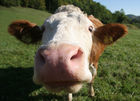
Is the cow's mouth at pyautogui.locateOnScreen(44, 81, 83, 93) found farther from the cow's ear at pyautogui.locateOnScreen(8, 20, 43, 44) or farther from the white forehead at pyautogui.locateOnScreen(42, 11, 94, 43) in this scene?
the cow's ear at pyautogui.locateOnScreen(8, 20, 43, 44)

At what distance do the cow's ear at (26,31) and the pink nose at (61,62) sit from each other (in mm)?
1682

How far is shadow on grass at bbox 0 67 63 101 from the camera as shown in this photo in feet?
12.5

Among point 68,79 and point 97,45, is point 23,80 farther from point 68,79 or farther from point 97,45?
point 68,79

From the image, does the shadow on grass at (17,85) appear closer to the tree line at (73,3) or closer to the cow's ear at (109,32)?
the cow's ear at (109,32)

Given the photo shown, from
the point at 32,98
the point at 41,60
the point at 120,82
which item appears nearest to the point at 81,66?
the point at 41,60

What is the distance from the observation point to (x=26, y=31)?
336 centimetres

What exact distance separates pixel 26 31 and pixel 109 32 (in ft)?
5.95

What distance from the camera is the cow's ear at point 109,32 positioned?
3128 mm

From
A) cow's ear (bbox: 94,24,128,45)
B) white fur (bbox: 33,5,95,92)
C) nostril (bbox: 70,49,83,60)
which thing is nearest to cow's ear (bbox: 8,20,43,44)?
white fur (bbox: 33,5,95,92)

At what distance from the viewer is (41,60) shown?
1.73 m

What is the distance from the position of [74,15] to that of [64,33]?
2.95 feet

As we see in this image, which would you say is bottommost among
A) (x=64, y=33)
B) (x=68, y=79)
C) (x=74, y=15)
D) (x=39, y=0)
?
(x=68, y=79)

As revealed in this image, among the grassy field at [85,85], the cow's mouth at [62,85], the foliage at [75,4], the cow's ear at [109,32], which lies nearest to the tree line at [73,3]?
the foliage at [75,4]

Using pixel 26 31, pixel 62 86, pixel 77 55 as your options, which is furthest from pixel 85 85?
pixel 77 55
